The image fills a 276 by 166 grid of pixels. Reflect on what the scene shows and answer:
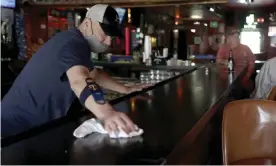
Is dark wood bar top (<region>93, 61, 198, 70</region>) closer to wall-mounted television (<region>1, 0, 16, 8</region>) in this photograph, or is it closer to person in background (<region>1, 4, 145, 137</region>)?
wall-mounted television (<region>1, 0, 16, 8</region>)

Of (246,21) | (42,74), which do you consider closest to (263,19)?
(246,21)

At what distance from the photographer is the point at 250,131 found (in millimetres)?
1913

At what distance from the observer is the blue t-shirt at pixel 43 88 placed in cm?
171

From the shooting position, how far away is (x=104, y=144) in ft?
4.05

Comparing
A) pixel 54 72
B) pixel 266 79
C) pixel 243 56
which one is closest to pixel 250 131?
pixel 54 72

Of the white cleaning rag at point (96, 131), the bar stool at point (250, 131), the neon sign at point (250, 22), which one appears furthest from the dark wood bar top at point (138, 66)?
the neon sign at point (250, 22)

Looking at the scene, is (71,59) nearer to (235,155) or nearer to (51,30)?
(235,155)

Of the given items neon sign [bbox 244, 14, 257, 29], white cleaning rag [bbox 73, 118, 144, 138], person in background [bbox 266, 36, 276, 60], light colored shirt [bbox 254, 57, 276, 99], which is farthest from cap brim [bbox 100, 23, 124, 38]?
neon sign [bbox 244, 14, 257, 29]

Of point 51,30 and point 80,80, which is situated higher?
point 51,30

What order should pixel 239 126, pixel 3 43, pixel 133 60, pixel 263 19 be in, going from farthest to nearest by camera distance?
pixel 263 19 → pixel 133 60 → pixel 3 43 → pixel 239 126

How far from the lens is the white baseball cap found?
1.77 metres

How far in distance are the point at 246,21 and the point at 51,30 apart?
623cm

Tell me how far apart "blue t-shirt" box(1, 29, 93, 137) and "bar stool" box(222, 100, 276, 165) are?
0.82 m

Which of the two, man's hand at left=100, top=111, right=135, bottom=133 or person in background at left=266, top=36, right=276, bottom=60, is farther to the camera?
person in background at left=266, top=36, right=276, bottom=60
